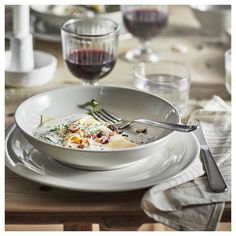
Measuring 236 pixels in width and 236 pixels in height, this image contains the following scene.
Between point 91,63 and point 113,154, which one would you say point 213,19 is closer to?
point 91,63

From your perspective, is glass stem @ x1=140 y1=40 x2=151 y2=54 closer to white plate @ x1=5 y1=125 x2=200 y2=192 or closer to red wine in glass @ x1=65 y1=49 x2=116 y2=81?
red wine in glass @ x1=65 y1=49 x2=116 y2=81

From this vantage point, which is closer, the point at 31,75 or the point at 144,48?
the point at 31,75

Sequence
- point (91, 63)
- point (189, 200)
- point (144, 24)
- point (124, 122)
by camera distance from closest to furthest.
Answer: point (189, 200) → point (124, 122) → point (91, 63) → point (144, 24)

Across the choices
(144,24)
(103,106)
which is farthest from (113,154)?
(144,24)

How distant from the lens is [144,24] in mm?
1910

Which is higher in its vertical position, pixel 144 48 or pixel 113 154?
pixel 113 154

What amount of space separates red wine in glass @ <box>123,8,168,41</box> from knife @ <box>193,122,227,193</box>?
609 mm

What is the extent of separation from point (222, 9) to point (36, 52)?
0.65 meters

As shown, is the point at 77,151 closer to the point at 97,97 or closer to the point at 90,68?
the point at 97,97

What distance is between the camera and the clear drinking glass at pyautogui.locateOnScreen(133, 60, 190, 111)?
5.12 feet

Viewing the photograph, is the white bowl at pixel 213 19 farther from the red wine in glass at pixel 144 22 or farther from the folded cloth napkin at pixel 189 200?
the folded cloth napkin at pixel 189 200

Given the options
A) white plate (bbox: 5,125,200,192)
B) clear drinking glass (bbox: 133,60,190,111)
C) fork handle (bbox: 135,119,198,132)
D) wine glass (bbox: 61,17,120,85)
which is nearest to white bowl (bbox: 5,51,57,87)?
wine glass (bbox: 61,17,120,85)

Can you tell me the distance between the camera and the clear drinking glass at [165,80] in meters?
1.56

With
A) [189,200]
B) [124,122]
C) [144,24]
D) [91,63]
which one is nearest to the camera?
[189,200]
